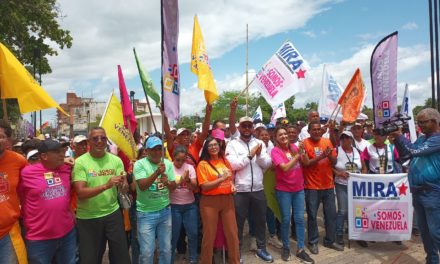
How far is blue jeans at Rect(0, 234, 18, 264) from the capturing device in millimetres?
3225

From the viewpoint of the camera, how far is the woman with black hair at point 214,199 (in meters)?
4.47

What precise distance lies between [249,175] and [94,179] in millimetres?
2200

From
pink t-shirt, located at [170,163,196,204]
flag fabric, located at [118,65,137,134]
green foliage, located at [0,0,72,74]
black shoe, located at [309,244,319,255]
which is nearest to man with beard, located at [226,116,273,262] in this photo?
pink t-shirt, located at [170,163,196,204]

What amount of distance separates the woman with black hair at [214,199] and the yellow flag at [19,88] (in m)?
1.96

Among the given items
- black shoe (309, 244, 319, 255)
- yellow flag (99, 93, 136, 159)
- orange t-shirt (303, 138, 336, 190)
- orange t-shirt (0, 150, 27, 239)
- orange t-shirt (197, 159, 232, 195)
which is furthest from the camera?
orange t-shirt (303, 138, 336, 190)

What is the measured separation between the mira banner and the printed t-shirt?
18 centimetres

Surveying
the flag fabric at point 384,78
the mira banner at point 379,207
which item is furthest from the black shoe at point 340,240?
the flag fabric at point 384,78

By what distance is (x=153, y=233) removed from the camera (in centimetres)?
412

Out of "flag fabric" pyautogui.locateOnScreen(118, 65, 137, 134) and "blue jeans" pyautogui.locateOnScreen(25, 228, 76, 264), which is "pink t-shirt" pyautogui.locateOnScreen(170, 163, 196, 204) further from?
"blue jeans" pyautogui.locateOnScreen(25, 228, 76, 264)

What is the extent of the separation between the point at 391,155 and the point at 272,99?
2.34 meters

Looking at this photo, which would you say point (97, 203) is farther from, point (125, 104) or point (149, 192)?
point (125, 104)

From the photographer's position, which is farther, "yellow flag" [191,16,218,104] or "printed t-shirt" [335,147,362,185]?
"printed t-shirt" [335,147,362,185]

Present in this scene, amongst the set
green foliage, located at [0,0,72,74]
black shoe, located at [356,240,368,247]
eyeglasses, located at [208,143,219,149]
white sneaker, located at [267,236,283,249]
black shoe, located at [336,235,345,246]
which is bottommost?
white sneaker, located at [267,236,283,249]

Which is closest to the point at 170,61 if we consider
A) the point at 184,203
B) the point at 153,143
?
the point at 153,143
